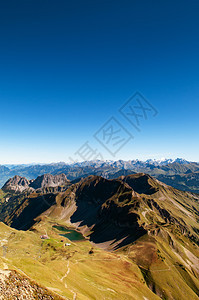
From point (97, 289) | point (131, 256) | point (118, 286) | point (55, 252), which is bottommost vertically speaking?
point (55, 252)

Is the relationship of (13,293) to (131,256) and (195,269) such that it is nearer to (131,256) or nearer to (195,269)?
(131,256)

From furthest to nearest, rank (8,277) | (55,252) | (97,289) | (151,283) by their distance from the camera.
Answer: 1. (55,252)
2. (151,283)
3. (97,289)
4. (8,277)

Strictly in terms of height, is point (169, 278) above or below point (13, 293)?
below

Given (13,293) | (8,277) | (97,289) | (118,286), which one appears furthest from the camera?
(118,286)

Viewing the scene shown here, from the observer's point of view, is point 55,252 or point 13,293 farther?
point 55,252

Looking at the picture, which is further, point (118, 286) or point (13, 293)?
point (118, 286)

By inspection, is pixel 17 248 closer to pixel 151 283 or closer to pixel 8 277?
pixel 151 283

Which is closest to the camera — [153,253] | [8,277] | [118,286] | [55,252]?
[8,277]

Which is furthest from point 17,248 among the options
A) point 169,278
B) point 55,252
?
point 169,278

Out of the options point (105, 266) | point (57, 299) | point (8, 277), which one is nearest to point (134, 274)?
point (105, 266)
